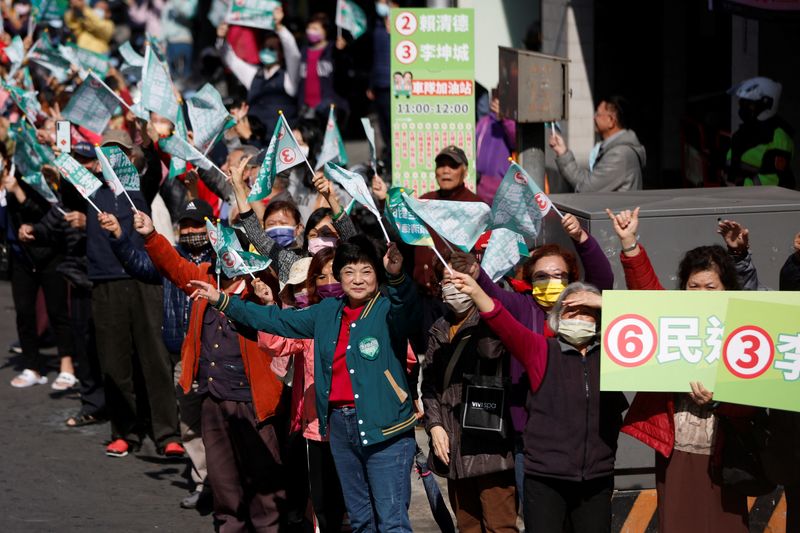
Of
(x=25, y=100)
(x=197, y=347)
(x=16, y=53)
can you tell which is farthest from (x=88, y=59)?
(x=197, y=347)

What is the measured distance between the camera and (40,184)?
10734 millimetres

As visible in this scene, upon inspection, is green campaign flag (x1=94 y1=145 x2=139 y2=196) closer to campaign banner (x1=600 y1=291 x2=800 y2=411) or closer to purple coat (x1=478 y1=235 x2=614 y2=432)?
purple coat (x1=478 y1=235 x2=614 y2=432)

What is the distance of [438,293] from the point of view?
22.4 ft

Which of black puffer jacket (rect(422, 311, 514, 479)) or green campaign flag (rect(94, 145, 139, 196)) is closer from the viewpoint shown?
black puffer jacket (rect(422, 311, 514, 479))

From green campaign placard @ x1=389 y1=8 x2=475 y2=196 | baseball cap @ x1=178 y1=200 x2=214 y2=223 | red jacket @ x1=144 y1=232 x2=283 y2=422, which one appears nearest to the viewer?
red jacket @ x1=144 y1=232 x2=283 y2=422

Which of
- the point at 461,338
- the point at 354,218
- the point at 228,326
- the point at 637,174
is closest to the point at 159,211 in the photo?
the point at 354,218

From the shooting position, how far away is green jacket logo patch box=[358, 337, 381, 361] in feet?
21.7

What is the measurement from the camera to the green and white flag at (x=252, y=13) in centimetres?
1485

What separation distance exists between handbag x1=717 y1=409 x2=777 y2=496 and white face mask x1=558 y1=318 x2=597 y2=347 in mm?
674

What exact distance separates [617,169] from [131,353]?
3.89m

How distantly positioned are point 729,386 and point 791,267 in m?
1.50

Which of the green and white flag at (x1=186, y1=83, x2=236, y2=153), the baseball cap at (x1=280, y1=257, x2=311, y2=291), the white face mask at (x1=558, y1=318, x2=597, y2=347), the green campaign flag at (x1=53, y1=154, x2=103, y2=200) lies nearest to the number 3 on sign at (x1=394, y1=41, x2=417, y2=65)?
the green and white flag at (x1=186, y1=83, x2=236, y2=153)

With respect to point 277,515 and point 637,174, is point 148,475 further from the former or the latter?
point 637,174

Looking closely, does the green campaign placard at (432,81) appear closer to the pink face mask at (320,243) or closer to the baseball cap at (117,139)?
the baseball cap at (117,139)
